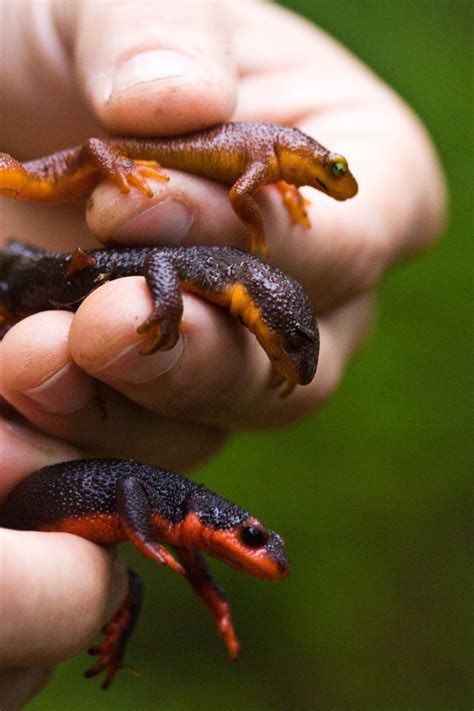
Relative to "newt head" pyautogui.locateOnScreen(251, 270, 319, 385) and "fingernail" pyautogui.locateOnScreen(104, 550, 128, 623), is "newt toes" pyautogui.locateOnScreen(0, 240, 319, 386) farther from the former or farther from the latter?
"fingernail" pyautogui.locateOnScreen(104, 550, 128, 623)

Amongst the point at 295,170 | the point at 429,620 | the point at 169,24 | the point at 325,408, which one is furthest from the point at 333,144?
the point at 429,620

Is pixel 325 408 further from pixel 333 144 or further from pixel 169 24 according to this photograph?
pixel 169 24

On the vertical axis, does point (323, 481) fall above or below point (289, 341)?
below

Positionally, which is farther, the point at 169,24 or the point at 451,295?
the point at 451,295

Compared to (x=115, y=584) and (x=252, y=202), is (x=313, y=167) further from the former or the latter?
(x=115, y=584)

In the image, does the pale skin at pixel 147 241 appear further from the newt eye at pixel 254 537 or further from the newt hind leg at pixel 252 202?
the newt eye at pixel 254 537
